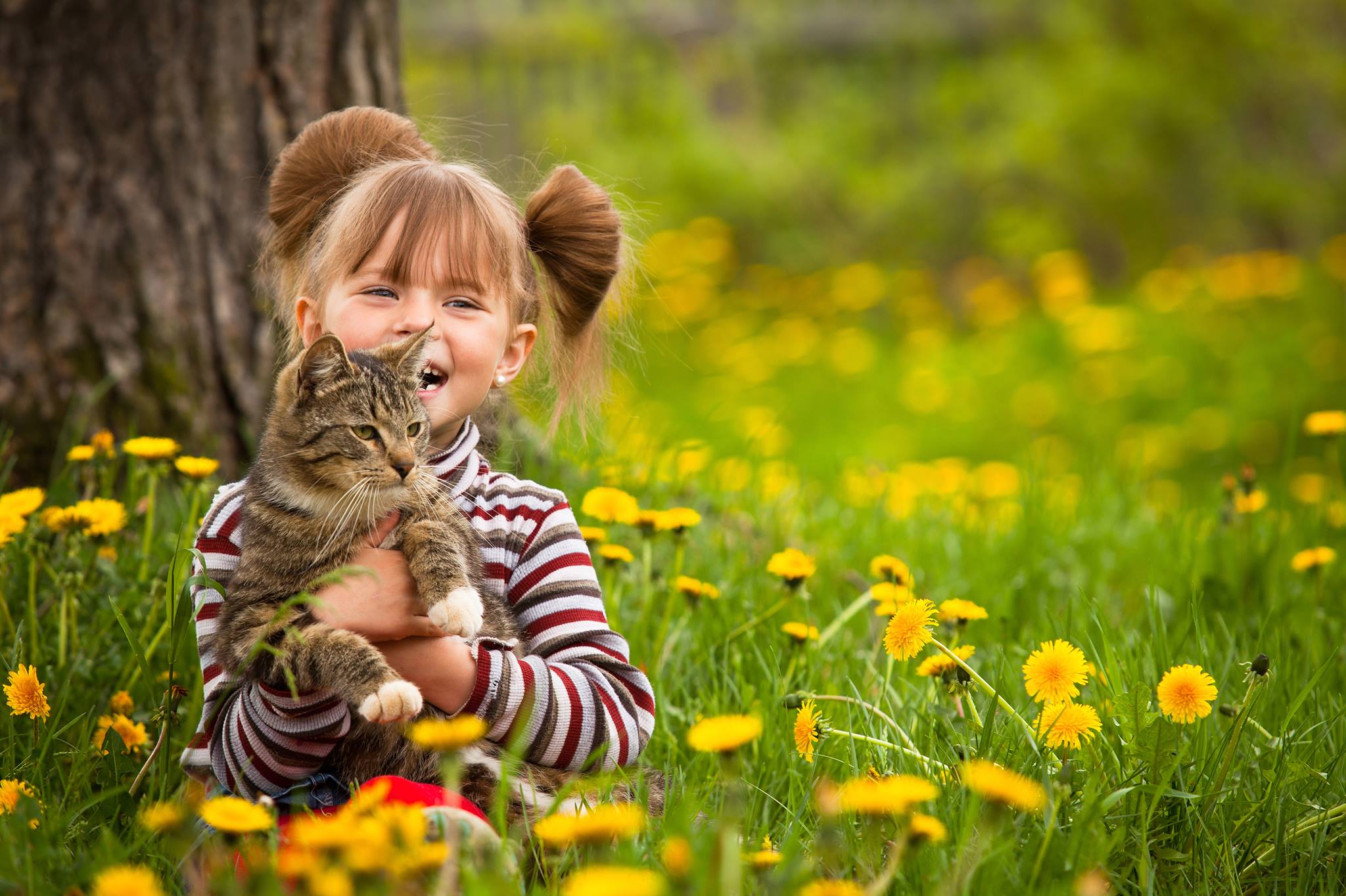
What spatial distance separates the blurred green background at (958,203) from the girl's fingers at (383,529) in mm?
3262

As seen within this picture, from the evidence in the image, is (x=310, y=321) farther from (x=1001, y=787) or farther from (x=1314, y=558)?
(x=1314, y=558)

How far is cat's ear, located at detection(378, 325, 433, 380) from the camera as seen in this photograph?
184 cm

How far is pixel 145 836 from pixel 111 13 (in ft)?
7.36

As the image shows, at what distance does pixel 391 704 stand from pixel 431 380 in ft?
2.37

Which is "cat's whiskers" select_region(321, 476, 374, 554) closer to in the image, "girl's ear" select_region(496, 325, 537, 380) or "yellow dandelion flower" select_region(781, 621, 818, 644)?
"girl's ear" select_region(496, 325, 537, 380)

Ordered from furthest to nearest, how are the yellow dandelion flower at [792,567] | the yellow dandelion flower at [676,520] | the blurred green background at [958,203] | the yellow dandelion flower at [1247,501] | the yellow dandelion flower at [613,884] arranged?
the blurred green background at [958,203], the yellow dandelion flower at [1247,501], the yellow dandelion flower at [676,520], the yellow dandelion flower at [792,567], the yellow dandelion flower at [613,884]

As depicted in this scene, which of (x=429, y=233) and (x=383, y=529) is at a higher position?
(x=429, y=233)

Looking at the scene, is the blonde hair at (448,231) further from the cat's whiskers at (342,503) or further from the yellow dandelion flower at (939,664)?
the yellow dandelion flower at (939,664)

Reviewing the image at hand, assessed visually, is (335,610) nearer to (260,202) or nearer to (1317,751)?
(1317,751)

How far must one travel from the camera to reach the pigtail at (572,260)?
2.41m

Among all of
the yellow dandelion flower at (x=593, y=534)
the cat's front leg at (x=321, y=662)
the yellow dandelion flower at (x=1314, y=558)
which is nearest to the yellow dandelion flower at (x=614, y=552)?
the yellow dandelion flower at (x=593, y=534)

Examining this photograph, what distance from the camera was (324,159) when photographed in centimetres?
243

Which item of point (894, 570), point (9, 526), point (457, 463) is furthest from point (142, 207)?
point (894, 570)

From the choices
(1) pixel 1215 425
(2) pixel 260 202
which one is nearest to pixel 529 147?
(1) pixel 1215 425
